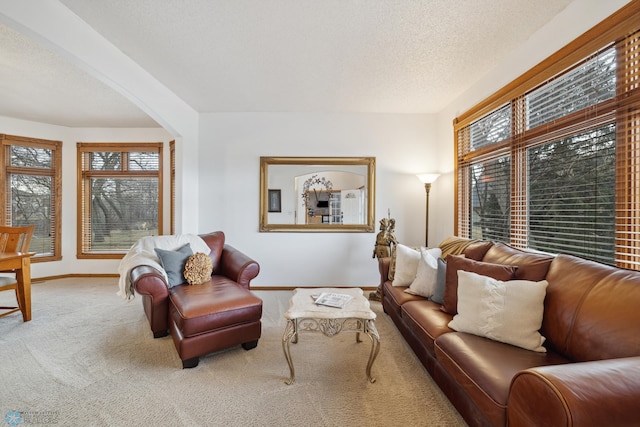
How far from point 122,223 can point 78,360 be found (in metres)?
3.07

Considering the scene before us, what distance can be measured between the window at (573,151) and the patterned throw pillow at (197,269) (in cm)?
298

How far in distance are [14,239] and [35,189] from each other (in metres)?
1.98

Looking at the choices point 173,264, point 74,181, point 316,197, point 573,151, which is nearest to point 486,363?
point 573,151

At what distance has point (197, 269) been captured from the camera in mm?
2674

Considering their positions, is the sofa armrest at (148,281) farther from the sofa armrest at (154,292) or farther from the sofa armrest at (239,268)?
the sofa armrest at (239,268)

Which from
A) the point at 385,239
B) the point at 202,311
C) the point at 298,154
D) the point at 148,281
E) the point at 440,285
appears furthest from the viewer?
the point at 298,154

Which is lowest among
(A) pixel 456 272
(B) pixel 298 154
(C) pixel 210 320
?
(C) pixel 210 320

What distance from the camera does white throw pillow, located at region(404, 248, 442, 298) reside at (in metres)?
2.27

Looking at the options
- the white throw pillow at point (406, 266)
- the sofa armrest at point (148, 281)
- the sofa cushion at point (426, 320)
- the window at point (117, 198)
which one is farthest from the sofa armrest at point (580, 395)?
the window at point (117, 198)

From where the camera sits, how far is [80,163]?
4508 mm

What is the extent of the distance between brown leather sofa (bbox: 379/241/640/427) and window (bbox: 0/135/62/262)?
5.70 metres

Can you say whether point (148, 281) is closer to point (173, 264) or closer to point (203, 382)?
point (173, 264)

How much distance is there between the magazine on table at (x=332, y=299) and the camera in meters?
1.91

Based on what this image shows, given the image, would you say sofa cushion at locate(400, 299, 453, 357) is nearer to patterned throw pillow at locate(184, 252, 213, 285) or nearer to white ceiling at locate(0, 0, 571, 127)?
patterned throw pillow at locate(184, 252, 213, 285)
